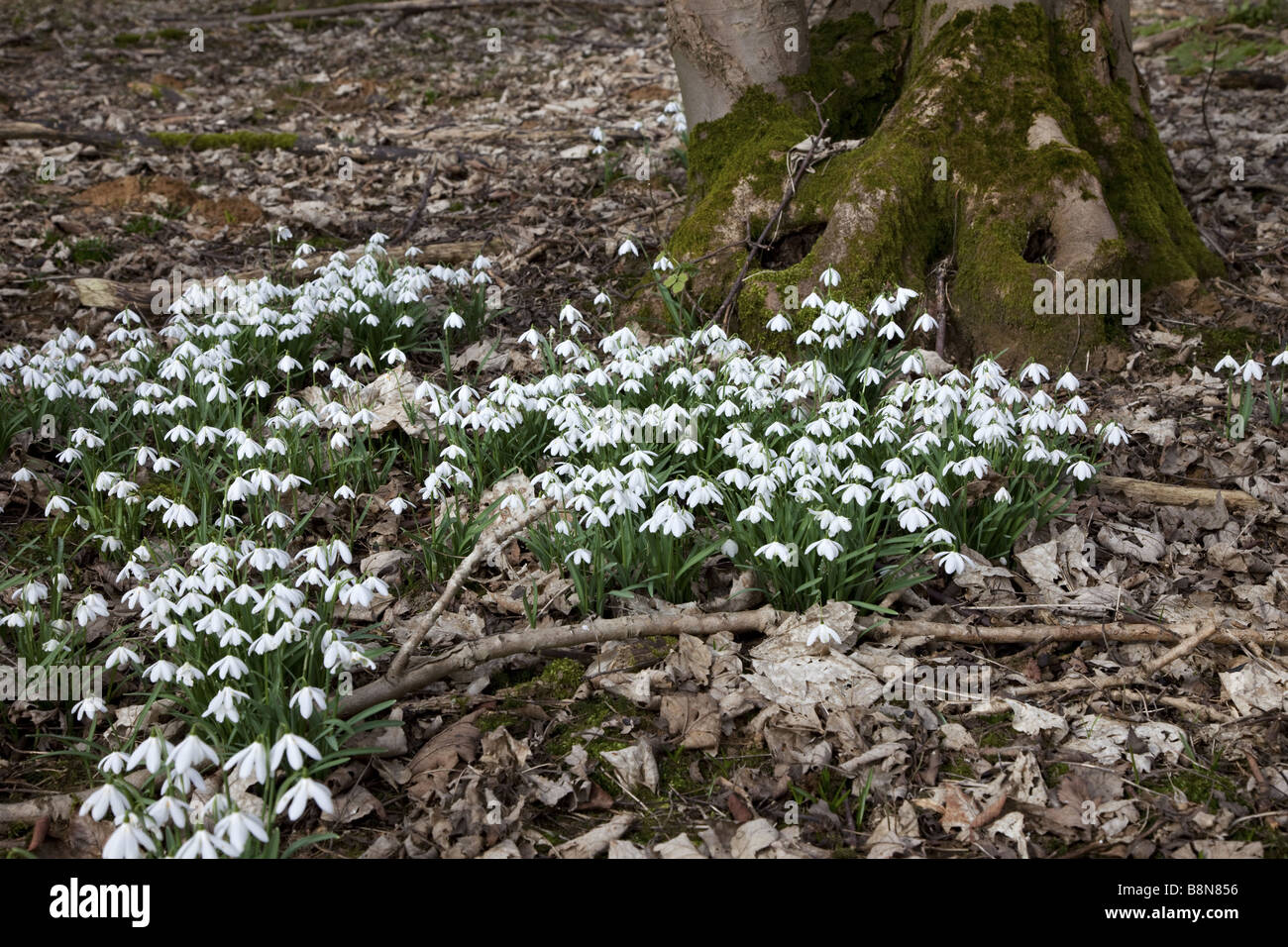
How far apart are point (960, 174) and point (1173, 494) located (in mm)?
1819

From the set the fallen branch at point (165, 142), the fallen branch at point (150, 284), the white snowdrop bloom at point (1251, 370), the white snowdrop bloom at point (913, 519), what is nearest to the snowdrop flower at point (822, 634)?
the white snowdrop bloom at point (913, 519)

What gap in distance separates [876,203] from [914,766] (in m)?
2.88

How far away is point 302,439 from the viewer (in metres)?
4.16

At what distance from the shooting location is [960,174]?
4.77 meters

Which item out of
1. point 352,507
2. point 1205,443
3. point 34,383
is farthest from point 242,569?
point 1205,443

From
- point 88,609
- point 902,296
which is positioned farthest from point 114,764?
point 902,296

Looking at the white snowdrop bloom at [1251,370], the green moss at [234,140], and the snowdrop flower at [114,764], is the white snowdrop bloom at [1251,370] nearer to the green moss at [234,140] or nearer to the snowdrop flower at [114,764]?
the snowdrop flower at [114,764]

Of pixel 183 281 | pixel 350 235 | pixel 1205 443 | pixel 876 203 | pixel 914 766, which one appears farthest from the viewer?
pixel 350 235

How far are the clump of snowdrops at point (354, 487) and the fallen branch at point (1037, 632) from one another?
0.15m

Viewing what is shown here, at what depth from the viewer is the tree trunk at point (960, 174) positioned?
4.59 m

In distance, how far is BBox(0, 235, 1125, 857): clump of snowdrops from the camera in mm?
2607

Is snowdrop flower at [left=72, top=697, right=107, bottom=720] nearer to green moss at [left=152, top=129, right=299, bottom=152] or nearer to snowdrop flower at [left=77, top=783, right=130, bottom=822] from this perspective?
snowdrop flower at [left=77, top=783, right=130, bottom=822]

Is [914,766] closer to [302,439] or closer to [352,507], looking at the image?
[352,507]

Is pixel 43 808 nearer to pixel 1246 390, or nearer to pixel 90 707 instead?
pixel 90 707
